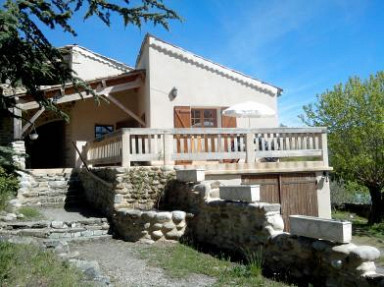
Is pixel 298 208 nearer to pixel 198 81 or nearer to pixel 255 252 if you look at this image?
pixel 255 252

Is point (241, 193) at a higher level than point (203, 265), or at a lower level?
higher

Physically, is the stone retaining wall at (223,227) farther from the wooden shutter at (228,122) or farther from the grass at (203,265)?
the wooden shutter at (228,122)

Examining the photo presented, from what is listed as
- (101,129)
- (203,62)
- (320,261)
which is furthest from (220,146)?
(101,129)

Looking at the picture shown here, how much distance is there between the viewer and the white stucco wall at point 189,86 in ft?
45.9

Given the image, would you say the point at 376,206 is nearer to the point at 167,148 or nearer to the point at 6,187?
the point at 167,148

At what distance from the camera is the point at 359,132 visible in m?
14.2

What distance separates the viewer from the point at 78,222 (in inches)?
370

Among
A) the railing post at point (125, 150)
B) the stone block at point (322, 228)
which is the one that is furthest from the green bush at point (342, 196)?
the stone block at point (322, 228)

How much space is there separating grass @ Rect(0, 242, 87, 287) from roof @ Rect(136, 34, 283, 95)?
9492 millimetres

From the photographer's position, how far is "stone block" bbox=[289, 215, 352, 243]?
5484 millimetres

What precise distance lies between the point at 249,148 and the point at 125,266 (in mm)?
4596

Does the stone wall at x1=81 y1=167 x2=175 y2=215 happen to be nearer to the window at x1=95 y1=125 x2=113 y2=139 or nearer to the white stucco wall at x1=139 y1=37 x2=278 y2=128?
the white stucco wall at x1=139 y1=37 x2=278 y2=128

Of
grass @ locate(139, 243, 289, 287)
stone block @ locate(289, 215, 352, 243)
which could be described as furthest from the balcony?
stone block @ locate(289, 215, 352, 243)

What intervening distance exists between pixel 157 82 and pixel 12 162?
934 centimetres
